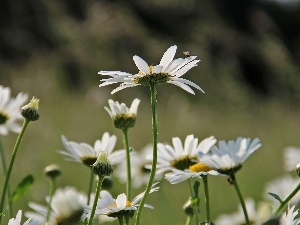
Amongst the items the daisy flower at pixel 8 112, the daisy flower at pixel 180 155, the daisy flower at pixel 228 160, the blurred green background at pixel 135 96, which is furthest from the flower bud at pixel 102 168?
the blurred green background at pixel 135 96

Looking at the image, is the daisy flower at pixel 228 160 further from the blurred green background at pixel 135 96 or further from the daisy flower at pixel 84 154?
the blurred green background at pixel 135 96

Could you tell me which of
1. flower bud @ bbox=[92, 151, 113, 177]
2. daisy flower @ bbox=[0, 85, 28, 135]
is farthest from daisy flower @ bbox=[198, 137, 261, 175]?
daisy flower @ bbox=[0, 85, 28, 135]

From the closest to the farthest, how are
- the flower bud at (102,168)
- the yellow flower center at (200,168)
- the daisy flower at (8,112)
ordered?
the flower bud at (102,168) < the yellow flower center at (200,168) < the daisy flower at (8,112)

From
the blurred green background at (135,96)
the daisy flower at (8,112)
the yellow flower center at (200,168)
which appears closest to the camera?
the yellow flower center at (200,168)

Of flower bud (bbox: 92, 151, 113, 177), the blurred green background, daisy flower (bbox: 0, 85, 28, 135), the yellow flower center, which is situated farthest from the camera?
the blurred green background

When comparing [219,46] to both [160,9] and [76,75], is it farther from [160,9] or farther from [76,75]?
[160,9]

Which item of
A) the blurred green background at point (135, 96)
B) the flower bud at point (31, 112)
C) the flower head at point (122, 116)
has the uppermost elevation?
the blurred green background at point (135, 96)

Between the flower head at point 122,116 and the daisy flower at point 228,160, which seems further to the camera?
the flower head at point 122,116

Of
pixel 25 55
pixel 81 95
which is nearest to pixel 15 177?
pixel 81 95

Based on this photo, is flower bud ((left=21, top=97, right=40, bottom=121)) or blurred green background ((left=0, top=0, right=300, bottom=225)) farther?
blurred green background ((left=0, top=0, right=300, bottom=225))

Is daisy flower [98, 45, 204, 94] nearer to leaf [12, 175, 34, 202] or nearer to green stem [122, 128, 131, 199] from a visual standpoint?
green stem [122, 128, 131, 199]
